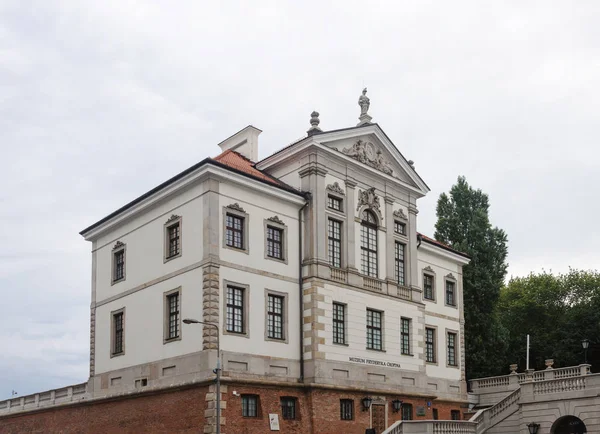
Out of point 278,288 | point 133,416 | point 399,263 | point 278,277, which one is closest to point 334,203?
point 278,277

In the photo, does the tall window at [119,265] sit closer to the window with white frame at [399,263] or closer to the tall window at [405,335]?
the window with white frame at [399,263]

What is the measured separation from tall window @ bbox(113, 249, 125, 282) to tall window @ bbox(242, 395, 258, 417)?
1028 centimetres

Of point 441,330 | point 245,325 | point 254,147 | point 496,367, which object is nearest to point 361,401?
point 245,325

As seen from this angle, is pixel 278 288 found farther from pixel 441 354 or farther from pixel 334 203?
pixel 441 354

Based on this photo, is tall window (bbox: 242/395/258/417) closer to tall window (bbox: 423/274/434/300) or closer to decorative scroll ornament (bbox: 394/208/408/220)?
decorative scroll ornament (bbox: 394/208/408/220)

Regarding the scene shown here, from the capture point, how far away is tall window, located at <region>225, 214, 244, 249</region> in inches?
1389

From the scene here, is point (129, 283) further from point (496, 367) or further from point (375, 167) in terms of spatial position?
point (496, 367)

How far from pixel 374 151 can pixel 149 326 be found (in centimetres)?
1524

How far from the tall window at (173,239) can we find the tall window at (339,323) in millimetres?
8189

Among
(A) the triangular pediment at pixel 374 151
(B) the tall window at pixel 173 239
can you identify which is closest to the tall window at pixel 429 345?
(A) the triangular pediment at pixel 374 151

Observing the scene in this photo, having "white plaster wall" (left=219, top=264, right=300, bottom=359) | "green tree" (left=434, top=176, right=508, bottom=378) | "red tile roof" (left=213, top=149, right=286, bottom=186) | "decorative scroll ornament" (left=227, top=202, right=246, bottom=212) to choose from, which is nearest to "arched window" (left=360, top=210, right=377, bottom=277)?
"white plaster wall" (left=219, top=264, right=300, bottom=359)

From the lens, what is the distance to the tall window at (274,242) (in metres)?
37.1

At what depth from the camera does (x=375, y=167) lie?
4234 centimetres

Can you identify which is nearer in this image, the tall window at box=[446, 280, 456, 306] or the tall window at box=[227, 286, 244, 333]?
the tall window at box=[227, 286, 244, 333]
